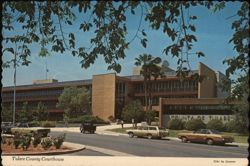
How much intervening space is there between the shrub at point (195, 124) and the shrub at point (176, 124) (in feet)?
0.33

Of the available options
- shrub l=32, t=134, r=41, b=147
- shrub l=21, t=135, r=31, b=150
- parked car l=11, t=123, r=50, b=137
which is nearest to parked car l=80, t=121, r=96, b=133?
parked car l=11, t=123, r=50, b=137

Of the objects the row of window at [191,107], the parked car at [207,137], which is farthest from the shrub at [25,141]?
the parked car at [207,137]

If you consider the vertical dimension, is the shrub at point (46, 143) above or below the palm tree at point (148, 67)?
below

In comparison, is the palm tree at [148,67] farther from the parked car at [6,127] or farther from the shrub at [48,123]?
the parked car at [6,127]

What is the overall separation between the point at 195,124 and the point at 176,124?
0.29 m

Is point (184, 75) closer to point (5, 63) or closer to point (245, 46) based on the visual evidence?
point (245, 46)

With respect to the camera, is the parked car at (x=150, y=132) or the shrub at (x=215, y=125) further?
Result: the parked car at (x=150, y=132)

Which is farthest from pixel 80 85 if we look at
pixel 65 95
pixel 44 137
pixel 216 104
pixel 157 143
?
pixel 216 104

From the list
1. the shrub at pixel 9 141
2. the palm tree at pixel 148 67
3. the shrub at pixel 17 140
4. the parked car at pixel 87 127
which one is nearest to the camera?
the palm tree at pixel 148 67

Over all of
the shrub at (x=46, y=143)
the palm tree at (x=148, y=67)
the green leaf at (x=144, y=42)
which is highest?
the green leaf at (x=144, y=42)

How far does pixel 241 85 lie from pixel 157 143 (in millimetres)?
1393

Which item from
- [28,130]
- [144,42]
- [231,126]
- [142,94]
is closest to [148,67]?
[144,42]

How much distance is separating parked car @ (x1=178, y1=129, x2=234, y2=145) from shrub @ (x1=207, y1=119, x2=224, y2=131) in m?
0.05

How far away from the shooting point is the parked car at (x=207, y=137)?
658 centimetres
